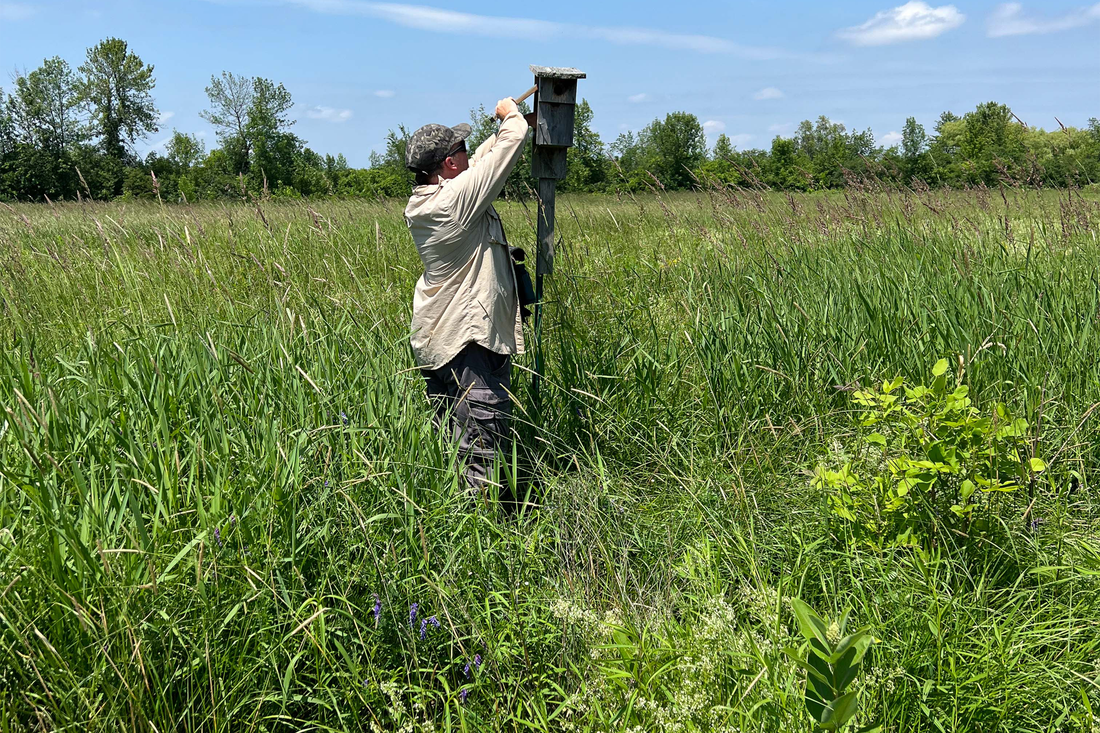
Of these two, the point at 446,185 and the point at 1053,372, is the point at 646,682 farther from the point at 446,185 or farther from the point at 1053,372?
the point at 1053,372

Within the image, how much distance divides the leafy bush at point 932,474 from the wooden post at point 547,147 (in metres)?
1.41

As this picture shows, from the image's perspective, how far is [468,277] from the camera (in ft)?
9.84

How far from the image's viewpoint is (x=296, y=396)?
2525 mm

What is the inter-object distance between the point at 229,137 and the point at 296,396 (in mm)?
63566

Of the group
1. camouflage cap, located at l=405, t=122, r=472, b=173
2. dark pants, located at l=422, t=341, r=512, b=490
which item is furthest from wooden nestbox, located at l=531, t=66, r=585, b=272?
dark pants, located at l=422, t=341, r=512, b=490

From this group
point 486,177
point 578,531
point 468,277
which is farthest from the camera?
point 468,277

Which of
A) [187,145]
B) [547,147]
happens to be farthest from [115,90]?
[547,147]

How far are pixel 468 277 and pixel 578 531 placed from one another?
119cm

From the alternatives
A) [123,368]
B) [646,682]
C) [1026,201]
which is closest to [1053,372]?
[646,682]

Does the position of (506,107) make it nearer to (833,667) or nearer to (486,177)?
(486,177)

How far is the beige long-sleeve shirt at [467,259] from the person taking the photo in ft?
9.50

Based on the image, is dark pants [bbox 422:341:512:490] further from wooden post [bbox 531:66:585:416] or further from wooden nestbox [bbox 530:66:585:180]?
wooden nestbox [bbox 530:66:585:180]

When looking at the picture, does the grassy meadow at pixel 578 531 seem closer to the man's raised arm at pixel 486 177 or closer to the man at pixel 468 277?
the man at pixel 468 277

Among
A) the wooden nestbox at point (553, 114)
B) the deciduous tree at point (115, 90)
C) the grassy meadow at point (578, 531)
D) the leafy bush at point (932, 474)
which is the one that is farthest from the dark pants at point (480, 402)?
the deciduous tree at point (115, 90)
